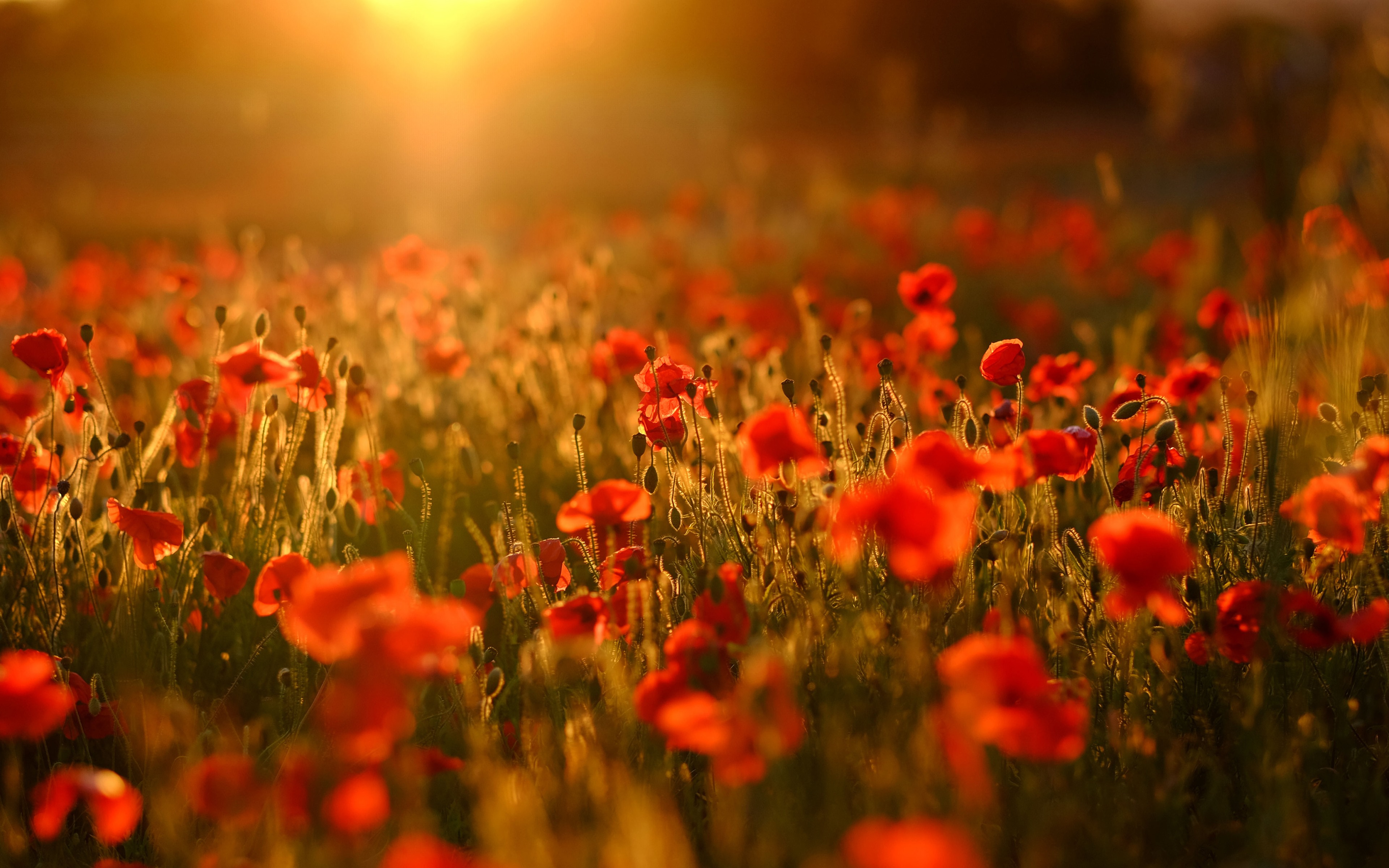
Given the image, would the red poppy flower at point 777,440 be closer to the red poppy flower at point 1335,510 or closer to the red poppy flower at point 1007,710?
the red poppy flower at point 1007,710

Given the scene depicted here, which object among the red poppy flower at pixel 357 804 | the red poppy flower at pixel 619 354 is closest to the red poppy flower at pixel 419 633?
the red poppy flower at pixel 357 804

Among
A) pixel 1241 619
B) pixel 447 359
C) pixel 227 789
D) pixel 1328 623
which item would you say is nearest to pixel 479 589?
pixel 227 789

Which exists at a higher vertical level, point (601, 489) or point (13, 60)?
point (13, 60)

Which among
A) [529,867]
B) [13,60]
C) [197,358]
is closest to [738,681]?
[529,867]

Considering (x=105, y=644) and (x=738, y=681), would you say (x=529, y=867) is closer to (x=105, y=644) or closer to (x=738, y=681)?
(x=738, y=681)

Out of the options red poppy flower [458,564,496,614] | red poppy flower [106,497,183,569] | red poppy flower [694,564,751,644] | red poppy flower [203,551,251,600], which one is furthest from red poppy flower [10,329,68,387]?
red poppy flower [694,564,751,644]

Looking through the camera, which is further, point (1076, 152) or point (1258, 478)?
point (1076, 152)
